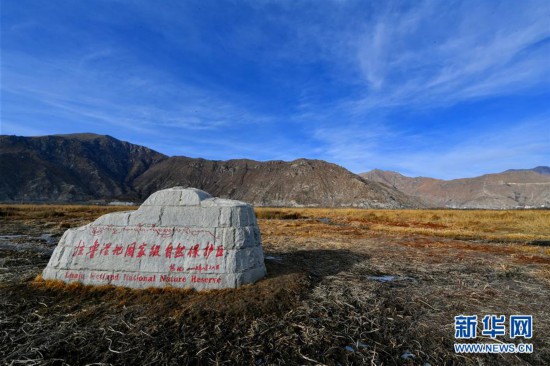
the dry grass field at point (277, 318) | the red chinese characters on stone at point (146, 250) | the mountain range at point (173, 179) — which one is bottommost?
the dry grass field at point (277, 318)

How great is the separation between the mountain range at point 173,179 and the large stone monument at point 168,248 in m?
125

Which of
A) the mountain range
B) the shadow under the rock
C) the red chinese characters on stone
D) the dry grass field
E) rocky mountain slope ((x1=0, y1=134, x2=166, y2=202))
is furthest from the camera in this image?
the mountain range

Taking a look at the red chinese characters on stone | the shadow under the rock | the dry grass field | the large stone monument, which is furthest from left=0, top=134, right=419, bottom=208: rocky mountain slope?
the red chinese characters on stone

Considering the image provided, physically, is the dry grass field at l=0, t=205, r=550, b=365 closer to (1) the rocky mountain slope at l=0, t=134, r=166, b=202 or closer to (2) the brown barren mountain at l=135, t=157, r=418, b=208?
(2) the brown barren mountain at l=135, t=157, r=418, b=208

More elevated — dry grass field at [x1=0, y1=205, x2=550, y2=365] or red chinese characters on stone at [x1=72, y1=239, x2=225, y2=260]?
red chinese characters on stone at [x1=72, y1=239, x2=225, y2=260]

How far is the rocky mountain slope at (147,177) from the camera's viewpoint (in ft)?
386

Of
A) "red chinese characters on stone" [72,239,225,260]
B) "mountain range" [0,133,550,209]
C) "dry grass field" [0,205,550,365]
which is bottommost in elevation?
"dry grass field" [0,205,550,365]

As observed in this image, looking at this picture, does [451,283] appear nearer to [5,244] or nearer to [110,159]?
[5,244]

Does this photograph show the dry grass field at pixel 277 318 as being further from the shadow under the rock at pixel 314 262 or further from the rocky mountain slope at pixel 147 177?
the rocky mountain slope at pixel 147 177

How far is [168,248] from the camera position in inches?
312

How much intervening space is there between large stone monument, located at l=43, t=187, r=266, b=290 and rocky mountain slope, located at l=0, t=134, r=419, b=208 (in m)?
127

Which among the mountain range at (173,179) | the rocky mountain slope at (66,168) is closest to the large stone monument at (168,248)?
the mountain range at (173,179)

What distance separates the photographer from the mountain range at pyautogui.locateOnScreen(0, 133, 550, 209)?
11844 cm

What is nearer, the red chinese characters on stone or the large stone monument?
the large stone monument
